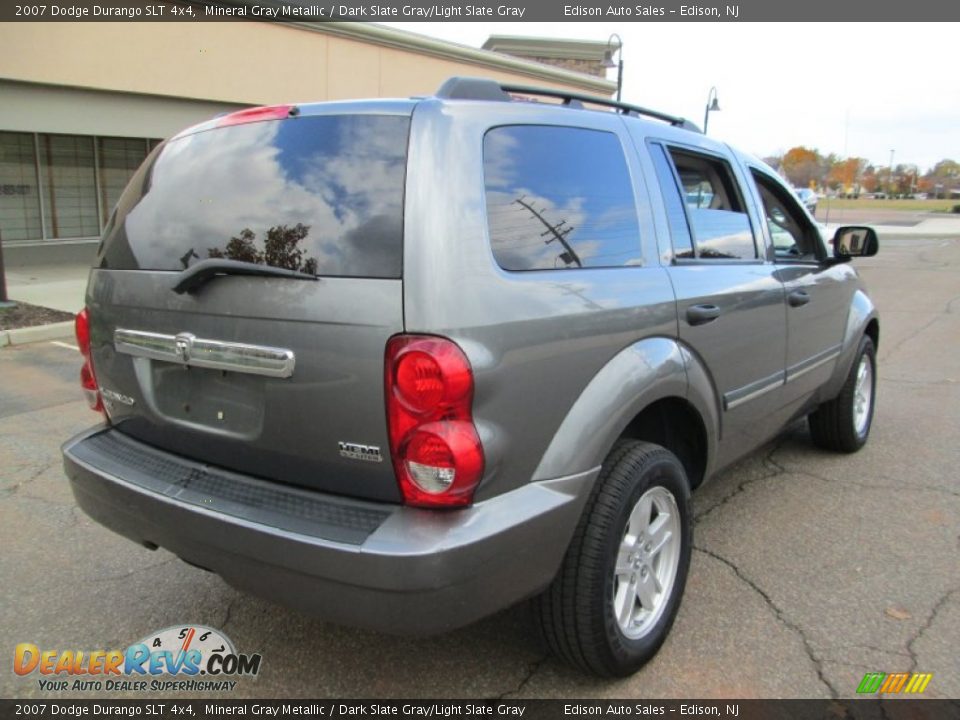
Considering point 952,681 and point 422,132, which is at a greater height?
point 422,132

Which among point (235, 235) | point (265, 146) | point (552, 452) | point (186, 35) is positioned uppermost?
point (186, 35)

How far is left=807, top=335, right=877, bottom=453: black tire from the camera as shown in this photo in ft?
15.0

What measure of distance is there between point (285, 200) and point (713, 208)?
77.4 inches

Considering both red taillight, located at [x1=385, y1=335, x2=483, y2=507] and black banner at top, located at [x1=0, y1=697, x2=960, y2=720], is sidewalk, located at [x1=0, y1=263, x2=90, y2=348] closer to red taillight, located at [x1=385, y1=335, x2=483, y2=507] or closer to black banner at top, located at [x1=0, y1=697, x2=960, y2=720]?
black banner at top, located at [x1=0, y1=697, x2=960, y2=720]

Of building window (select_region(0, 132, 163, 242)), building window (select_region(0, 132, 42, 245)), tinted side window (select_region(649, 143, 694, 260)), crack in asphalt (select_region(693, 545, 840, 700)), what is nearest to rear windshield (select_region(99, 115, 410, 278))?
tinted side window (select_region(649, 143, 694, 260))

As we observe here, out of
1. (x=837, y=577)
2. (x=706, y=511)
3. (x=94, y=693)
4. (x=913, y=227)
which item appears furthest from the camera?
(x=913, y=227)

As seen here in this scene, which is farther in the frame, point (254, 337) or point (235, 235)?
point (235, 235)

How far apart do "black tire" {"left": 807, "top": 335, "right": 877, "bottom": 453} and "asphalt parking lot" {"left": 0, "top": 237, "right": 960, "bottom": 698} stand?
10 centimetres

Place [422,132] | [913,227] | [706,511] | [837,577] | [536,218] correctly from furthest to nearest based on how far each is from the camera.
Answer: [913,227] < [706,511] < [837,577] < [536,218] < [422,132]

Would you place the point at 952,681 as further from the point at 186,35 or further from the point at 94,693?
the point at 186,35

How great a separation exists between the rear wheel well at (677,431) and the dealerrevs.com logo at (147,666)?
163 cm

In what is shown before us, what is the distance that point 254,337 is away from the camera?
216cm

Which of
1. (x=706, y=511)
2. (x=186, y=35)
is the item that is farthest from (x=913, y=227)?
(x=706, y=511)

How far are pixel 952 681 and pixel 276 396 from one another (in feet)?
7.94
